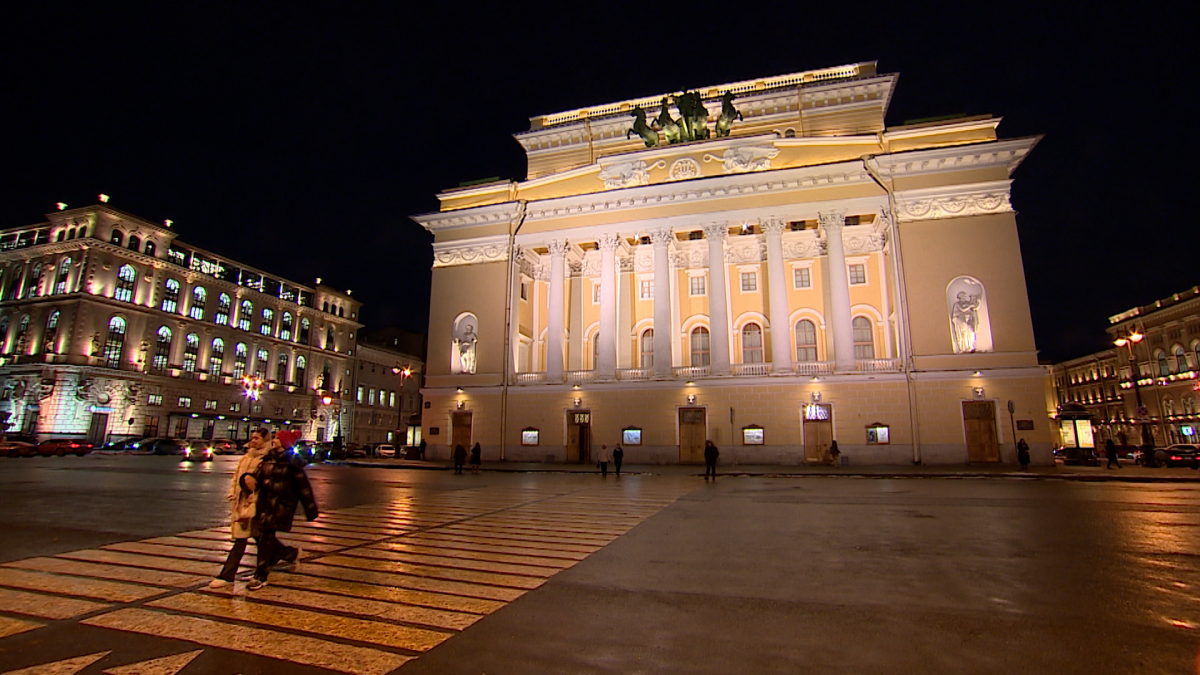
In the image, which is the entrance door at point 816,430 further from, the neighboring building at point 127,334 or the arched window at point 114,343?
the arched window at point 114,343

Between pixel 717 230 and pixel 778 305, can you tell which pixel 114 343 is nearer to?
pixel 717 230

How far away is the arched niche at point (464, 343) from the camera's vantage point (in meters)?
33.3

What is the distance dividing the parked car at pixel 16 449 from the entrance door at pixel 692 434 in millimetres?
38328

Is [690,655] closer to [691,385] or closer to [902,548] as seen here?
[902,548]

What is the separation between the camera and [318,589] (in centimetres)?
547

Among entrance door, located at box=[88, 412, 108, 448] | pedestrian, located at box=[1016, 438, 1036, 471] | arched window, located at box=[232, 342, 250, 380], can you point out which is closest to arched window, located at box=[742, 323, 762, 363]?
pedestrian, located at box=[1016, 438, 1036, 471]

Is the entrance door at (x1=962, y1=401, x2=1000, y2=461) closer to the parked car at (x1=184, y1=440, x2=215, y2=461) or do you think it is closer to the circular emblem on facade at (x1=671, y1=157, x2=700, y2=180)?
the circular emblem on facade at (x1=671, y1=157, x2=700, y2=180)

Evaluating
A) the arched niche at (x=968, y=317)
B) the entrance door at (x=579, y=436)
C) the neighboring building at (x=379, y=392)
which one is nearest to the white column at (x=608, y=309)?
the entrance door at (x=579, y=436)

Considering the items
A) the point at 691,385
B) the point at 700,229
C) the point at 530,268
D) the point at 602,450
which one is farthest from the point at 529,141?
the point at 602,450

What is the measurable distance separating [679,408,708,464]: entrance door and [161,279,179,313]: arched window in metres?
53.6

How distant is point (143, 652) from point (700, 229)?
30093mm

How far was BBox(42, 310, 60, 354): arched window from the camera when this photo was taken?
4829cm

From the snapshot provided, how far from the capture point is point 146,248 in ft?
178

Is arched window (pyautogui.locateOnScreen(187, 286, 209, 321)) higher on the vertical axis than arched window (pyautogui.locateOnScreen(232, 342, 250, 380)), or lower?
higher
